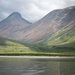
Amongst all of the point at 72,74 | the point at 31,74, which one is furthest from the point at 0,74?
the point at 72,74

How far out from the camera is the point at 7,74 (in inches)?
2437

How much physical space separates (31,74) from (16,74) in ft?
12.6

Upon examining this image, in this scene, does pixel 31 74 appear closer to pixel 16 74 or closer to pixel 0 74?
pixel 16 74

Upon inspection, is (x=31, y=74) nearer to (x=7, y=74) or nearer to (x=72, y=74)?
(x=7, y=74)

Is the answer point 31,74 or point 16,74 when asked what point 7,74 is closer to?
point 16,74

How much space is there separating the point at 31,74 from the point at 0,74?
7879 mm

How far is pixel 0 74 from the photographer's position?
201 ft

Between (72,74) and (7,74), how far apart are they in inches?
634

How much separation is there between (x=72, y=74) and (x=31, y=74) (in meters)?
10.3

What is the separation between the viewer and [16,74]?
62.8 meters

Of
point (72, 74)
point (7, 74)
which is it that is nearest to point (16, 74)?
Result: point (7, 74)

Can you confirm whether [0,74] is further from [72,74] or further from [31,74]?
[72,74]

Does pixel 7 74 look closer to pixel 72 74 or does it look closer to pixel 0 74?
pixel 0 74

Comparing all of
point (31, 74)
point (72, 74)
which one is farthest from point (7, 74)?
point (72, 74)
